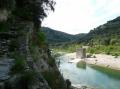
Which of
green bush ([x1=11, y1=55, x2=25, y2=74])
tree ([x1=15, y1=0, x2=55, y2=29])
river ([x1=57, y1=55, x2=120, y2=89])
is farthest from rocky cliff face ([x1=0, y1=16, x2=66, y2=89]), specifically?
river ([x1=57, y1=55, x2=120, y2=89])

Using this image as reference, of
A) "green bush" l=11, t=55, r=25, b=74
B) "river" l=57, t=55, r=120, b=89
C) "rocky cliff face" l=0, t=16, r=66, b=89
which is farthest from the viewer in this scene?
"river" l=57, t=55, r=120, b=89

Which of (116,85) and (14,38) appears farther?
(116,85)

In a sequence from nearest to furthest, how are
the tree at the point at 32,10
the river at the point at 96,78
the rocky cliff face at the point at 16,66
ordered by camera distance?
the rocky cliff face at the point at 16,66
the tree at the point at 32,10
the river at the point at 96,78

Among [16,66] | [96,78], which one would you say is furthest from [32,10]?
[96,78]

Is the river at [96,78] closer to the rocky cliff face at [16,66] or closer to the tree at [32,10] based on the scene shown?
the tree at [32,10]

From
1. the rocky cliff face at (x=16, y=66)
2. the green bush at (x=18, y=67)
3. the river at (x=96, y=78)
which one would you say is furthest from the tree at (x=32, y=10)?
the river at (x=96, y=78)

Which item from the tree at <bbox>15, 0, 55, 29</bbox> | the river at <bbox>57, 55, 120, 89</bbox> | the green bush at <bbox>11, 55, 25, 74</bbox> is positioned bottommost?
the river at <bbox>57, 55, 120, 89</bbox>

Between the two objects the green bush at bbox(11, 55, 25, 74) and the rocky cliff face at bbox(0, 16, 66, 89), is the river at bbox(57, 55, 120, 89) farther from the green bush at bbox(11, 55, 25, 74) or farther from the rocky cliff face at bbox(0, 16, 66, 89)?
the green bush at bbox(11, 55, 25, 74)

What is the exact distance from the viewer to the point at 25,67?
31.4 ft

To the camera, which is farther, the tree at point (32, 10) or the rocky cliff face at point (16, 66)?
the tree at point (32, 10)

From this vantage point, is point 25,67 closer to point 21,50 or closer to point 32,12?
point 21,50

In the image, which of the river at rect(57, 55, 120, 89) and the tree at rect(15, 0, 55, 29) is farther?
the river at rect(57, 55, 120, 89)

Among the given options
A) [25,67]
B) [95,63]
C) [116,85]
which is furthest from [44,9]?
[95,63]

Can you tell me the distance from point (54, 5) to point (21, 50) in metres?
13.6
